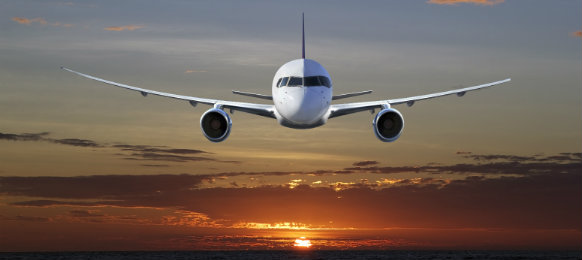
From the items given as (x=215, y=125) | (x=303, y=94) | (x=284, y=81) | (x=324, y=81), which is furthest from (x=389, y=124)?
(x=215, y=125)

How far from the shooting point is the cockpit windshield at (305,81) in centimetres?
4038

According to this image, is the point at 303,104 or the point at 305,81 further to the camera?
the point at 305,81

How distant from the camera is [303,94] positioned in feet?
131

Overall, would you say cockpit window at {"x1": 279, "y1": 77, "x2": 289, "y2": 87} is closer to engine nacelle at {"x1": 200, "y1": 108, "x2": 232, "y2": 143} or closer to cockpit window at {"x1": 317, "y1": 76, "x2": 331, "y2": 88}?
cockpit window at {"x1": 317, "y1": 76, "x2": 331, "y2": 88}

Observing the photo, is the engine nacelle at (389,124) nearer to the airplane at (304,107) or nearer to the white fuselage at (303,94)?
the airplane at (304,107)

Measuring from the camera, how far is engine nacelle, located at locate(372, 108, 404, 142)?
133 feet

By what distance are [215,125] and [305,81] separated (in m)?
5.82

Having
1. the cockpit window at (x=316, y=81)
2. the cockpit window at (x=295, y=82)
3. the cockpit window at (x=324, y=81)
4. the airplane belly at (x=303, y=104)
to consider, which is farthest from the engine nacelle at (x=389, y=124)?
the cockpit window at (x=295, y=82)

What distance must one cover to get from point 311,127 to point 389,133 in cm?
470

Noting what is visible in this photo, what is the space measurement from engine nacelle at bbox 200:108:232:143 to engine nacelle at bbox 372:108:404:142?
858cm

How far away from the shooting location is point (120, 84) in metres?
47.1

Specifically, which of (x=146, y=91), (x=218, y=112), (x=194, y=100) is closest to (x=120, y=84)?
(x=146, y=91)

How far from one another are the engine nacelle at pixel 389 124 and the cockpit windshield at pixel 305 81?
3.74 metres

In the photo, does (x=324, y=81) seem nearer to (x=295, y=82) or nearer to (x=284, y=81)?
(x=295, y=82)
